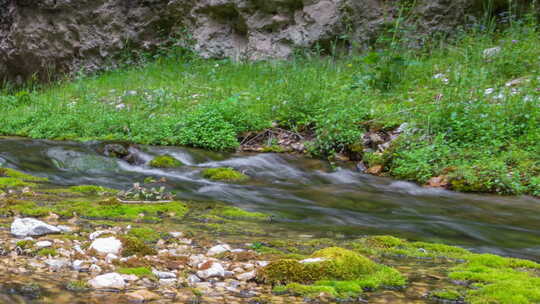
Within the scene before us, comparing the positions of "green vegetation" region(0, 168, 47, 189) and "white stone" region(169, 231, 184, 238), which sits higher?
"white stone" region(169, 231, 184, 238)

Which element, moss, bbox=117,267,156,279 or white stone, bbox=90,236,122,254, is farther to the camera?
white stone, bbox=90,236,122,254

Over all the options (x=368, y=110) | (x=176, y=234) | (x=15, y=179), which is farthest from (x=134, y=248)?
(x=368, y=110)

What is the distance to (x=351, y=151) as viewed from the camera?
7.91 metres

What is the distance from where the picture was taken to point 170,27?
1692 cm

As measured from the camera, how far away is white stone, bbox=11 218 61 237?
9.74ft

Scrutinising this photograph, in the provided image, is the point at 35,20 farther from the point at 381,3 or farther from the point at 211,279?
the point at 211,279

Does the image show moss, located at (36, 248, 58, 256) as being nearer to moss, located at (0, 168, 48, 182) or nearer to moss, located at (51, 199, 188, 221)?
moss, located at (51, 199, 188, 221)

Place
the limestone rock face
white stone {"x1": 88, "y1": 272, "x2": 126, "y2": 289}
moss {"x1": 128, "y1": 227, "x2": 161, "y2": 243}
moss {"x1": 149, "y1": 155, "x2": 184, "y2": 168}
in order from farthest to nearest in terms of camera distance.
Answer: the limestone rock face, moss {"x1": 149, "y1": 155, "x2": 184, "y2": 168}, moss {"x1": 128, "y1": 227, "x2": 161, "y2": 243}, white stone {"x1": 88, "y1": 272, "x2": 126, "y2": 289}

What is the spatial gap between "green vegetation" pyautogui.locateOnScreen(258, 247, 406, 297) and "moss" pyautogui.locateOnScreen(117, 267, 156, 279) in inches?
21.7

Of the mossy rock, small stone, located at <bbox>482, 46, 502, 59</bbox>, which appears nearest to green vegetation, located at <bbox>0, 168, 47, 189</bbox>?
the mossy rock

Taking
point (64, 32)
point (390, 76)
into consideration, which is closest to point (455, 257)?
point (390, 76)

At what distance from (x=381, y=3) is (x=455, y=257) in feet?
38.2

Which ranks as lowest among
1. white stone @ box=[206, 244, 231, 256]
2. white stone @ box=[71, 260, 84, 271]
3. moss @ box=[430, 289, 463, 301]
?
white stone @ box=[206, 244, 231, 256]

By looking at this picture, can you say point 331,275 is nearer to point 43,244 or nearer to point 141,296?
point 141,296
